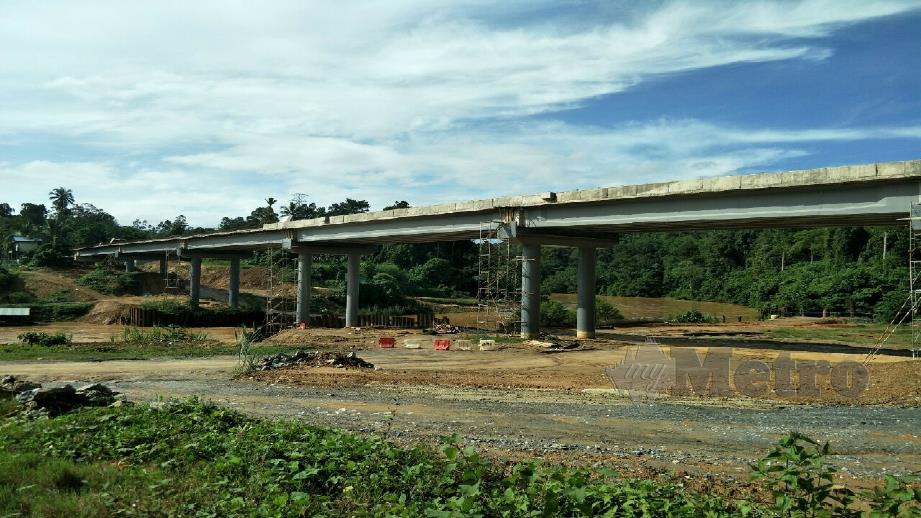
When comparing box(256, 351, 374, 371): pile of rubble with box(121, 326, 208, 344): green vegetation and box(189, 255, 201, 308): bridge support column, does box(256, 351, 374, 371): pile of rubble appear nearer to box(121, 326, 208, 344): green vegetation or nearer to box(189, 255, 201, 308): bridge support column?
box(121, 326, 208, 344): green vegetation

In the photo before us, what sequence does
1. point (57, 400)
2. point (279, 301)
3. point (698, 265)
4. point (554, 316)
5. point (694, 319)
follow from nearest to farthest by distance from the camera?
point (57, 400) < point (554, 316) < point (694, 319) < point (279, 301) < point (698, 265)

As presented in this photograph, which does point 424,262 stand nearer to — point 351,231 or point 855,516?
point 351,231

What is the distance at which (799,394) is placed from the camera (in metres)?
18.0

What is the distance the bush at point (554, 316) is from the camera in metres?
51.7

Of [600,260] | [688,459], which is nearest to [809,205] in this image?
[688,459]

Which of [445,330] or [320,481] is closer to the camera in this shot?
[320,481]

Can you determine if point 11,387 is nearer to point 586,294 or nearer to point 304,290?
point 586,294

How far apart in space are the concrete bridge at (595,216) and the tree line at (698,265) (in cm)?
662

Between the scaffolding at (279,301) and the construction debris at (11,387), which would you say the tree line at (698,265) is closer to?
the scaffolding at (279,301)

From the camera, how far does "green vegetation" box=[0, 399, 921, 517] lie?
6.53 meters

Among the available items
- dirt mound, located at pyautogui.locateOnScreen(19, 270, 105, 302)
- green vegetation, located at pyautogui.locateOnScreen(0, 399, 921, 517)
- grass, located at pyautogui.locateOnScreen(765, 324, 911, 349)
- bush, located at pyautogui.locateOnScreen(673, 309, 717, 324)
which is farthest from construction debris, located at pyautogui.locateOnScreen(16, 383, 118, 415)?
dirt mound, located at pyautogui.locateOnScreen(19, 270, 105, 302)

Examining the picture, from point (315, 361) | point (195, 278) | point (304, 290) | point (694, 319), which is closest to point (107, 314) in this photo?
point (195, 278)

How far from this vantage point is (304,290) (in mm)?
51094

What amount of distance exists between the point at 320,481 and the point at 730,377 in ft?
52.5
